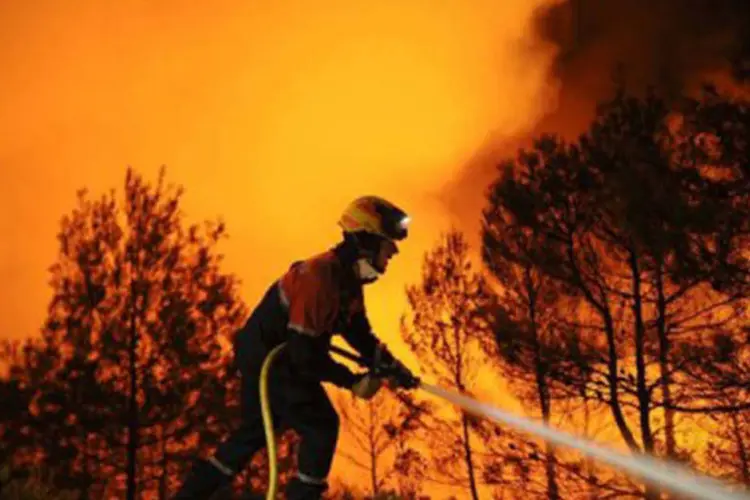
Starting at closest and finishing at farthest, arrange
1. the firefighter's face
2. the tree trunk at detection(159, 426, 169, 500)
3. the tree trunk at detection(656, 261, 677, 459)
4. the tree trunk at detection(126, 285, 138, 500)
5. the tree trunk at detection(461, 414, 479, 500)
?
the firefighter's face < the tree trunk at detection(656, 261, 677, 459) < the tree trunk at detection(126, 285, 138, 500) < the tree trunk at detection(159, 426, 169, 500) < the tree trunk at detection(461, 414, 479, 500)

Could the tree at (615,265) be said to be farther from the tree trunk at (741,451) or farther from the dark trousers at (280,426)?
the dark trousers at (280,426)

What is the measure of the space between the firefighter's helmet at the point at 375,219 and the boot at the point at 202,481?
1.39 meters

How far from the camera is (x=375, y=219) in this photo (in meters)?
4.54

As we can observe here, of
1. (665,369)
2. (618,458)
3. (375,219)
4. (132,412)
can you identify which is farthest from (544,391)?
(375,219)

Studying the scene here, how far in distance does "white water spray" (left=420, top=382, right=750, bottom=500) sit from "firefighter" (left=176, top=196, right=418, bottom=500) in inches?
20.2

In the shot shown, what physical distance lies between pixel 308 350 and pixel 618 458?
190 cm

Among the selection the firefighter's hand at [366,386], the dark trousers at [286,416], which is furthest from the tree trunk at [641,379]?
the dark trousers at [286,416]

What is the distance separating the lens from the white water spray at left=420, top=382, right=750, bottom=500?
15.3ft

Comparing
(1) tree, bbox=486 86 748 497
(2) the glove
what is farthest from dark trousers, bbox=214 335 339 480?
(1) tree, bbox=486 86 748 497

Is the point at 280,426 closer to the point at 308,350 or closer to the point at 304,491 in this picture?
the point at 304,491

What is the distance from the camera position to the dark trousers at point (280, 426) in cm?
449

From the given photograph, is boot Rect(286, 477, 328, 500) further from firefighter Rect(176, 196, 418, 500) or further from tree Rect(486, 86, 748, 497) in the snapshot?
tree Rect(486, 86, 748, 497)

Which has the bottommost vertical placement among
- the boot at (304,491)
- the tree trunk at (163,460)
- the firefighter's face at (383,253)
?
the boot at (304,491)

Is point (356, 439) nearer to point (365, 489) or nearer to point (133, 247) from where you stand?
point (365, 489)
